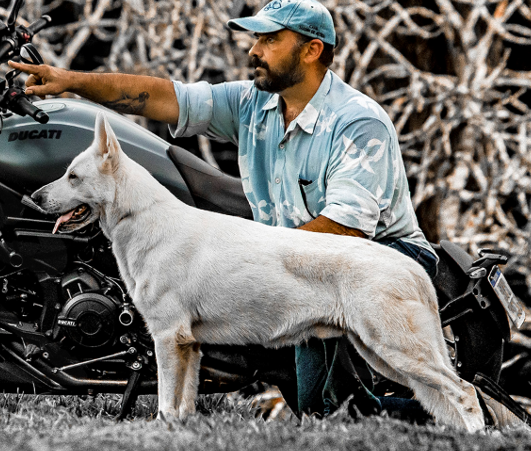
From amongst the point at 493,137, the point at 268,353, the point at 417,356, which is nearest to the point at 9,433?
the point at 268,353

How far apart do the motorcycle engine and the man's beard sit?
43.3 inches

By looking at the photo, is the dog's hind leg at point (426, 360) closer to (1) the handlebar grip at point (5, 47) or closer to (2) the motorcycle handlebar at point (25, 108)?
(2) the motorcycle handlebar at point (25, 108)

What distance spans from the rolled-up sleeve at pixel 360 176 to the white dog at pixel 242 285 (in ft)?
0.47

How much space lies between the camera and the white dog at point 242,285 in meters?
2.57

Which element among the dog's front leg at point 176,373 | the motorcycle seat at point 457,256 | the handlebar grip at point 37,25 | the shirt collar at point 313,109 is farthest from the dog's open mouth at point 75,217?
the motorcycle seat at point 457,256

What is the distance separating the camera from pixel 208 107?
11.0 feet

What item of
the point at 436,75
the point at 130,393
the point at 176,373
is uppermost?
the point at 436,75

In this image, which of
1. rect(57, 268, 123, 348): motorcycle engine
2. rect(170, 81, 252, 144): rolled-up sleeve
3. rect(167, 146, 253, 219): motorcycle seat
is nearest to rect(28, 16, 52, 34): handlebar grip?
rect(170, 81, 252, 144): rolled-up sleeve

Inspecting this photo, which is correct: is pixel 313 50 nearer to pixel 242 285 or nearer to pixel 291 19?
pixel 291 19

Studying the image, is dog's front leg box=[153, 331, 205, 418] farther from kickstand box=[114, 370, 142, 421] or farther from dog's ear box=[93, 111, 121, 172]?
dog's ear box=[93, 111, 121, 172]

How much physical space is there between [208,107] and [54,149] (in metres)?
0.74

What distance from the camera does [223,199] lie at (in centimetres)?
320

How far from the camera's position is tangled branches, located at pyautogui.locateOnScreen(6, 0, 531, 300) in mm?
5461

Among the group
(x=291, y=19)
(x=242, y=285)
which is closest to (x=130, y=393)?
(x=242, y=285)
